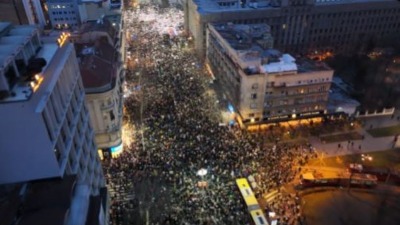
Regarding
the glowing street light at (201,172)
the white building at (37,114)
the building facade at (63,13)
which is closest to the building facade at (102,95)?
the glowing street light at (201,172)

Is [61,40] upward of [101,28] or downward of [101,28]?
upward

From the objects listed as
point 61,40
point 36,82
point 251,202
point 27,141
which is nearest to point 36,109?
point 27,141

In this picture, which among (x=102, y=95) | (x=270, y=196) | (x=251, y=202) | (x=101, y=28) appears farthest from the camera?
(x=101, y=28)

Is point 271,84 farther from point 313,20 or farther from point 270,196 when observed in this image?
point 313,20

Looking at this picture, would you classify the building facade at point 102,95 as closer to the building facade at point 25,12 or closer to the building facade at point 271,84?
the building facade at point 271,84

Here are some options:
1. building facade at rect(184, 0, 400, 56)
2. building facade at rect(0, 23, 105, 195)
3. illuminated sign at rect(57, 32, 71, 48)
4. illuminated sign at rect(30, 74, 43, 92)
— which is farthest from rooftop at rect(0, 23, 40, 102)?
building facade at rect(184, 0, 400, 56)

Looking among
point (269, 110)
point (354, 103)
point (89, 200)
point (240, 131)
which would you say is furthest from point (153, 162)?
point (354, 103)

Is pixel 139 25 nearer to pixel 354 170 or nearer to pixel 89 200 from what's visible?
pixel 354 170
